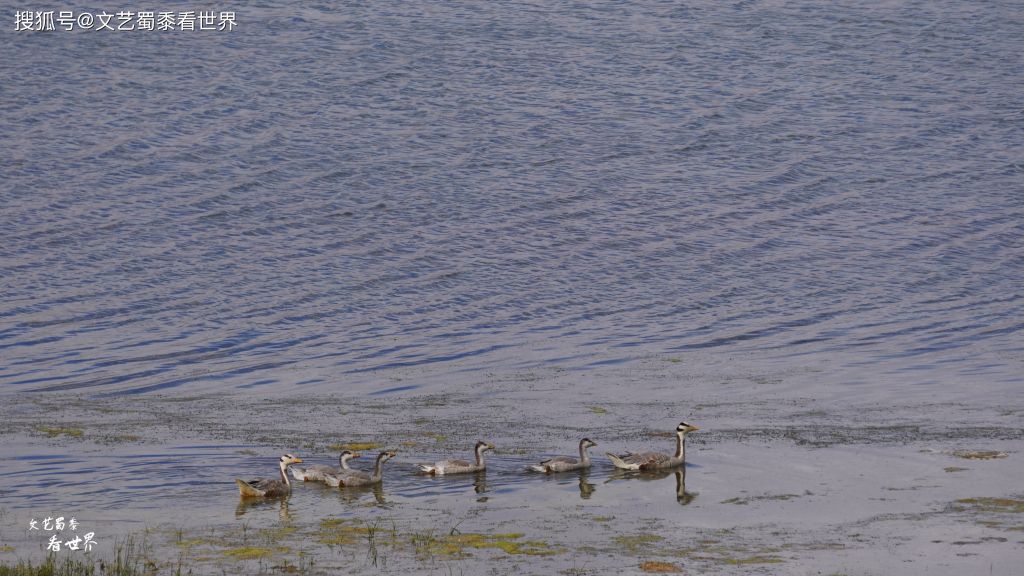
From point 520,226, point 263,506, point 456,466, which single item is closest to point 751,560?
point 456,466

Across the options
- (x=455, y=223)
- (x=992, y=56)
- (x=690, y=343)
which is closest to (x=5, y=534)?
(x=690, y=343)

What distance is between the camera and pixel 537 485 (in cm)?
2003

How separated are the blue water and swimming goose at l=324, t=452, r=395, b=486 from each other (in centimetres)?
670

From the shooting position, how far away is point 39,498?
18562mm

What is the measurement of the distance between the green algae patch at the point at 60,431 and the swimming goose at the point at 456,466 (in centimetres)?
583

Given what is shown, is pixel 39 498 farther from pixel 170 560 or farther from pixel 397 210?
pixel 397 210

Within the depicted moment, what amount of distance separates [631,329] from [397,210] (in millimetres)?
12791

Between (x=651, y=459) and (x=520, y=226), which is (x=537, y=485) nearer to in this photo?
(x=651, y=459)

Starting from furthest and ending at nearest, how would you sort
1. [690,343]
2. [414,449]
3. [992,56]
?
[992,56] < [690,343] < [414,449]

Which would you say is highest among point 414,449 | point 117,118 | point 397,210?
point 117,118

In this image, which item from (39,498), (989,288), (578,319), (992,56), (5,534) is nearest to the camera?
(5,534)

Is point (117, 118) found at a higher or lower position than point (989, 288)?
higher

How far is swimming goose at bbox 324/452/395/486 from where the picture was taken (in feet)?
65.4

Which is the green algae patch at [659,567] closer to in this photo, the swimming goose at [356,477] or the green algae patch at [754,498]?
the green algae patch at [754,498]
